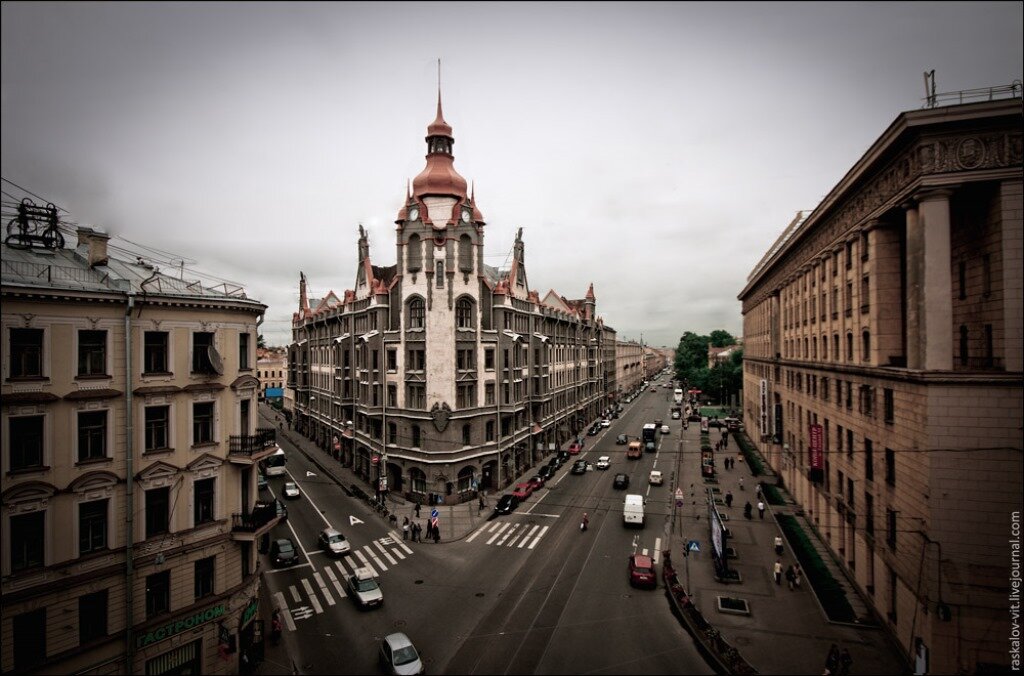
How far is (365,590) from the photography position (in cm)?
2770

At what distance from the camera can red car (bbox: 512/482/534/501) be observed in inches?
1820

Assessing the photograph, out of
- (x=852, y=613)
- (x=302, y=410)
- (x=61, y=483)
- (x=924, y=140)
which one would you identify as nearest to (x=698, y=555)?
(x=852, y=613)

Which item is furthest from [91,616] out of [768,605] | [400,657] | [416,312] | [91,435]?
[416,312]

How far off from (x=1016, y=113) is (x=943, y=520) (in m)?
15.8

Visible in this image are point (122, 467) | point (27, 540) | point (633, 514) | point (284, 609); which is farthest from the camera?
point (633, 514)

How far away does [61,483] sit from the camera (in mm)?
18328

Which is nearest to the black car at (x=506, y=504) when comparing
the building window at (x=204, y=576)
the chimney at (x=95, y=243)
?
the building window at (x=204, y=576)

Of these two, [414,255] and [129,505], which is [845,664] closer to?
[129,505]

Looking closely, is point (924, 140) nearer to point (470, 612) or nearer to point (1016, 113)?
point (1016, 113)

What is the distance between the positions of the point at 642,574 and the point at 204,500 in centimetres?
2339

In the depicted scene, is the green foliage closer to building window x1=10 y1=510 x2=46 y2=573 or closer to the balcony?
the balcony

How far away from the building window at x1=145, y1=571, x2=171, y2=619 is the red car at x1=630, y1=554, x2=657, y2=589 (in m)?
23.3

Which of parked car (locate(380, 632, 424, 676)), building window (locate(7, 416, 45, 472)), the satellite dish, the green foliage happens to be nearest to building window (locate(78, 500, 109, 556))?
building window (locate(7, 416, 45, 472))

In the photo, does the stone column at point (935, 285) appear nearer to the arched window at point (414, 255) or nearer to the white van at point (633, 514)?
the white van at point (633, 514)
